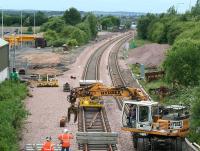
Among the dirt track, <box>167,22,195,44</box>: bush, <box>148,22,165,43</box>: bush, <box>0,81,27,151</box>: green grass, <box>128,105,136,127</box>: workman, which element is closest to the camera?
<box>0,81,27,151</box>: green grass

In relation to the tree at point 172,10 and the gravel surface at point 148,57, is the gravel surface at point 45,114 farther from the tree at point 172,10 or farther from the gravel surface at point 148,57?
the tree at point 172,10

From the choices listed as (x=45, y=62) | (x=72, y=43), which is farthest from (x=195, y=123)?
(x=72, y=43)

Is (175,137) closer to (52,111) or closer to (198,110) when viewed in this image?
(198,110)

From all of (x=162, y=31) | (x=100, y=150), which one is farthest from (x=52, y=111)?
(x=162, y=31)

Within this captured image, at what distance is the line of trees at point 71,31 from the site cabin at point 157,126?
69.7m

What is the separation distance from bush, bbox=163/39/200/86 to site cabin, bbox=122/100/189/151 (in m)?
14.3

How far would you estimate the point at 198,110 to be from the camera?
937 inches

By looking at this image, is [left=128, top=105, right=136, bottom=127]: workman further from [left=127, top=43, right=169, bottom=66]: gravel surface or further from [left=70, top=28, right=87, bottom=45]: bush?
[left=70, top=28, right=87, bottom=45]: bush

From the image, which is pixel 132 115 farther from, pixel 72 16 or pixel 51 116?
pixel 72 16

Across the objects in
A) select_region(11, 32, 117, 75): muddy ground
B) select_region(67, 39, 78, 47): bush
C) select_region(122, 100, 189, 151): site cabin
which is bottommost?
select_region(67, 39, 78, 47): bush

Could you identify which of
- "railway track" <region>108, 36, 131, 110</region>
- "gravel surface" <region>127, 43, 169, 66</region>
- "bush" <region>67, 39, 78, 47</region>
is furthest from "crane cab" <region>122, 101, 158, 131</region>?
"bush" <region>67, 39, 78, 47</region>

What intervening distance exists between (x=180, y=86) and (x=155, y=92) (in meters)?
1.87

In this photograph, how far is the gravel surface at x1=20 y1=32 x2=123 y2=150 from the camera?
26.6 metres

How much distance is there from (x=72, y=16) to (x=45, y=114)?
110901 mm
